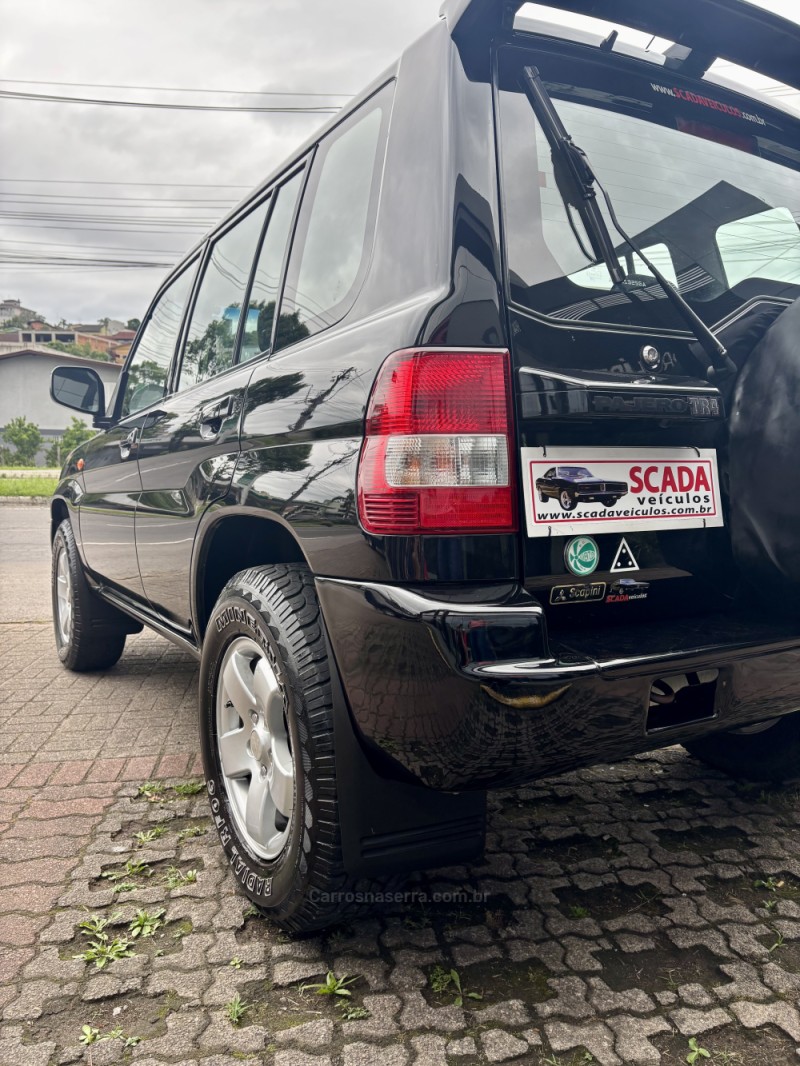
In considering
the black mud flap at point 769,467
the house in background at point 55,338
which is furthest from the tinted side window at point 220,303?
the house in background at point 55,338

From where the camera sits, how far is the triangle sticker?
182 centimetres

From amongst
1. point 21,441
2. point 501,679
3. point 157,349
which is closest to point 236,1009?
point 501,679

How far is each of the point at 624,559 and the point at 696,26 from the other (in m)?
1.28

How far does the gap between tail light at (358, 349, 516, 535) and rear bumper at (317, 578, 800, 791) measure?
141 millimetres

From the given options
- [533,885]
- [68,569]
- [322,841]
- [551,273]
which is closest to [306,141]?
[551,273]

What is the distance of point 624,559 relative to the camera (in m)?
1.83

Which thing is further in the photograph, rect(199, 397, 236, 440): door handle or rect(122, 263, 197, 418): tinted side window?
rect(122, 263, 197, 418): tinted side window

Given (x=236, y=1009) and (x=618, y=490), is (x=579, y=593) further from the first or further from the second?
(x=236, y=1009)

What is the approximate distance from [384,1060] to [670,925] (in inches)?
33.6

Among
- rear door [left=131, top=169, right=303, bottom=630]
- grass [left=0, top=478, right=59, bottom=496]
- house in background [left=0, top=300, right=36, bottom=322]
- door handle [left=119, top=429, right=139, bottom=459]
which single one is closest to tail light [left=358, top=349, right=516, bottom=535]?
rear door [left=131, top=169, right=303, bottom=630]

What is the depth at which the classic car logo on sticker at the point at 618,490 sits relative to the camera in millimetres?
1698

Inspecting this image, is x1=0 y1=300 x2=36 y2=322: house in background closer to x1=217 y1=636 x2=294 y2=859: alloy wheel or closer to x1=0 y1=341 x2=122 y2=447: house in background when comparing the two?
x1=0 y1=341 x2=122 y2=447: house in background

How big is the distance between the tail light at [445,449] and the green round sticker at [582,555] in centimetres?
15

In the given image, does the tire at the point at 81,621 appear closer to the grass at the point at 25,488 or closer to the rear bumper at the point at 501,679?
the rear bumper at the point at 501,679
